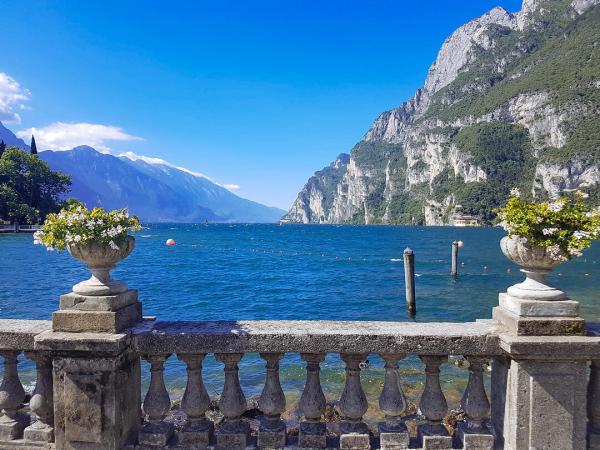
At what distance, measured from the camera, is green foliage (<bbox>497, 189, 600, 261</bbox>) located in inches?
126

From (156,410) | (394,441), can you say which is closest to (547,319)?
(394,441)

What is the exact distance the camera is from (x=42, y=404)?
3.60m

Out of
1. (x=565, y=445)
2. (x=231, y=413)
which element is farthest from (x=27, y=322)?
(x=565, y=445)

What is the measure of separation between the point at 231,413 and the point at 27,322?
2121mm

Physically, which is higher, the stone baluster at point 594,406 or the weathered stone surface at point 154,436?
the stone baluster at point 594,406

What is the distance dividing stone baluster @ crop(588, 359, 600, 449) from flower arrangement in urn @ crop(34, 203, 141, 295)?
3.94 meters

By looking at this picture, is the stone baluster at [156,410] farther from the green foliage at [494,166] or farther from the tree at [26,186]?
the green foliage at [494,166]

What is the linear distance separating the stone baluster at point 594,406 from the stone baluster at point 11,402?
4.80 m

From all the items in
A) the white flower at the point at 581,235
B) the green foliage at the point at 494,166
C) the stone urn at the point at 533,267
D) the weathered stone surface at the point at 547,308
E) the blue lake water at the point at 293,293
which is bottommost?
the blue lake water at the point at 293,293

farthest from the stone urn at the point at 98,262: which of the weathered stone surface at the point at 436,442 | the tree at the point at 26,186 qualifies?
the tree at the point at 26,186

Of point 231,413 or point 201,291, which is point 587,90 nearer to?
point 201,291

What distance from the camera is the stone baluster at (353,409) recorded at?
3.52m

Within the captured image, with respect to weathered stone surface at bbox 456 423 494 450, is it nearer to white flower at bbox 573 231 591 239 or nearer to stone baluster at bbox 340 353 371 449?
stone baluster at bbox 340 353 371 449

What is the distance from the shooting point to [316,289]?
32.2 metres
